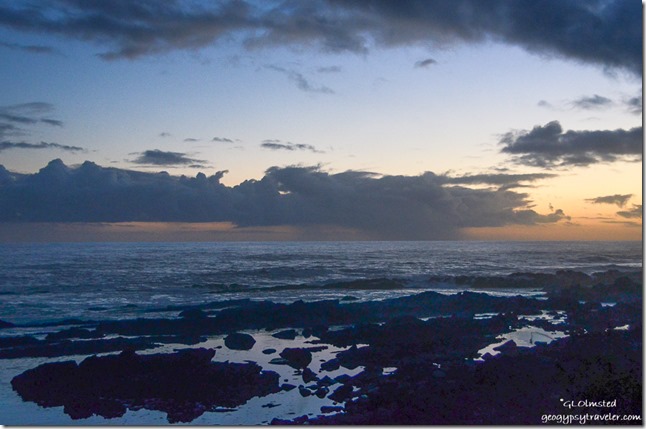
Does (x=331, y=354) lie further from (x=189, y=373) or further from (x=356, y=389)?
(x=189, y=373)

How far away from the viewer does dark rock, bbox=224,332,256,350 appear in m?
11.5

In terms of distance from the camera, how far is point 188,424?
24.0 ft

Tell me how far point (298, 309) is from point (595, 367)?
8621 millimetres

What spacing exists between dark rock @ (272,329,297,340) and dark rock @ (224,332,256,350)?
35.4 inches

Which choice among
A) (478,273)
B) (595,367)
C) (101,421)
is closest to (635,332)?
(595,367)

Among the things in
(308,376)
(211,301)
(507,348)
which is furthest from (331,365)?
(211,301)

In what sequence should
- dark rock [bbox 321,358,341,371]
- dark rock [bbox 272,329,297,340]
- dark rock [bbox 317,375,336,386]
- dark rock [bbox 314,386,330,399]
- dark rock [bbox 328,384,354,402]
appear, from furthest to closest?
dark rock [bbox 272,329,297,340]
dark rock [bbox 321,358,341,371]
dark rock [bbox 317,375,336,386]
dark rock [bbox 314,386,330,399]
dark rock [bbox 328,384,354,402]

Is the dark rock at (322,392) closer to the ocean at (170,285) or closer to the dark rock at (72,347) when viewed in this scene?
the dark rock at (72,347)

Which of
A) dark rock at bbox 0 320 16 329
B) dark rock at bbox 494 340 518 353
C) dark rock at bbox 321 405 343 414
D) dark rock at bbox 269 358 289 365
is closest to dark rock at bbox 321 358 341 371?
dark rock at bbox 269 358 289 365

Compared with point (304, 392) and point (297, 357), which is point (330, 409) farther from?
point (297, 357)

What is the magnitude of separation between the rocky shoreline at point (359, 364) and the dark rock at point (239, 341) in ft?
0.09

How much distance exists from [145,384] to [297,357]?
10.3 ft

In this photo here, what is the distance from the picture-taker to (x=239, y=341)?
11688 millimetres

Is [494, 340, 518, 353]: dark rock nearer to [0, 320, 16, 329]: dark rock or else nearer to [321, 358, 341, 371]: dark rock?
[321, 358, 341, 371]: dark rock
